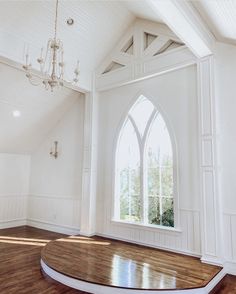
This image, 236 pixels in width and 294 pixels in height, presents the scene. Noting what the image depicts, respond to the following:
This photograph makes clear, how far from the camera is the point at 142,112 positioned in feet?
15.1

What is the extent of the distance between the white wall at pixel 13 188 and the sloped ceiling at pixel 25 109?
0.92ft

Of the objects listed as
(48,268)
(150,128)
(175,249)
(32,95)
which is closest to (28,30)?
(32,95)

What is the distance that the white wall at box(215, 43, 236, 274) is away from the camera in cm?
333

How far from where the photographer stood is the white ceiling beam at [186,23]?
8.46 ft

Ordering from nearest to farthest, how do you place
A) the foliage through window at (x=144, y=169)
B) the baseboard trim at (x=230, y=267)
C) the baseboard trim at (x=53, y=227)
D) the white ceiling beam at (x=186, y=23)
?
the white ceiling beam at (x=186, y=23) → the baseboard trim at (x=230, y=267) → the foliage through window at (x=144, y=169) → the baseboard trim at (x=53, y=227)

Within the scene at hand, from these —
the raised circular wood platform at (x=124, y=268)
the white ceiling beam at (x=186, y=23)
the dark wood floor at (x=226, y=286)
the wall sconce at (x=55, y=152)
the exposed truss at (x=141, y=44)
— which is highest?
the exposed truss at (x=141, y=44)

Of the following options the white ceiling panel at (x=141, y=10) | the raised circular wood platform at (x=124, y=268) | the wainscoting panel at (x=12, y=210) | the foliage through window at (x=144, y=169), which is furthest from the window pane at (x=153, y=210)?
the wainscoting panel at (x=12, y=210)

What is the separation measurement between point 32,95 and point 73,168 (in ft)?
6.09

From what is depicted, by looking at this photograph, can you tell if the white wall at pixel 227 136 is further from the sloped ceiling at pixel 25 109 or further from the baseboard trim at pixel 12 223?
the baseboard trim at pixel 12 223

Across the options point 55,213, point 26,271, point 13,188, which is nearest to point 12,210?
point 13,188

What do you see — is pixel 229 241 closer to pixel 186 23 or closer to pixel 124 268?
pixel 124 268

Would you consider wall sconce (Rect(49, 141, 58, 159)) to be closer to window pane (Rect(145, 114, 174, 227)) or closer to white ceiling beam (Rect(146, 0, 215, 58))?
window pane (Rect(145, 114, 174, 227))

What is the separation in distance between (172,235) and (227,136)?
181 centimetres

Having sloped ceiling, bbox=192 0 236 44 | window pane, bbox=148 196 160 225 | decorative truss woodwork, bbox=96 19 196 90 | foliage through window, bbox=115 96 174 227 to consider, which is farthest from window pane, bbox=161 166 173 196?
sloped ceiling, bbox=192 0 236 44
